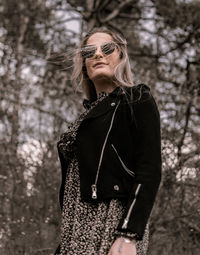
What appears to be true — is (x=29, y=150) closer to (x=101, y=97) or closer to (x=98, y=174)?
(x=101, y=97)

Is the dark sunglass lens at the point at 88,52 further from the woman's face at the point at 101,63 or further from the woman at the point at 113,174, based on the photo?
the woman at the point at 113,174

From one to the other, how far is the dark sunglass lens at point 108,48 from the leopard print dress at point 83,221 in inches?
16.3

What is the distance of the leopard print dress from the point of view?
1.93 m

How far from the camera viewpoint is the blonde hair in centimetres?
Answer: 235

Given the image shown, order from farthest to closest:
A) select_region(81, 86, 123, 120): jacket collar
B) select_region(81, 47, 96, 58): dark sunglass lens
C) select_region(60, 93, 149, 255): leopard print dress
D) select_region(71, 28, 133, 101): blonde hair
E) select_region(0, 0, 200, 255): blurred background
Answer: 1. select_region(0, 0, 200, 255): blurred background
2. select_region(81, 47, 96, 58): dark sunglass lens
3. select_region(71, 28, 133, 101): blonde hair
4. select_region(81, 86, 123, 120): jacket collar
5. select_region(60, 93, 149, 255): leopard print dress

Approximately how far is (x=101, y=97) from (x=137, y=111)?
0.41 m

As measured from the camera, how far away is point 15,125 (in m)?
5.59

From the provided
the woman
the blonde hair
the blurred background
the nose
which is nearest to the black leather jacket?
the woman

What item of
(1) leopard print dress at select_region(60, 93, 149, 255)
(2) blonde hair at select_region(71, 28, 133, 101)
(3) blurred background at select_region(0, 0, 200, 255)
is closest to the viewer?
(1) leopard print dress at select_region(60, 93, 149, 255)

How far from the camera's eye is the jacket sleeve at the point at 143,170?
72.4 inches

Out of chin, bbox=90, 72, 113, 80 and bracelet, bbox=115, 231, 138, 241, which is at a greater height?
chin, bbox=90, 72, 113, 80

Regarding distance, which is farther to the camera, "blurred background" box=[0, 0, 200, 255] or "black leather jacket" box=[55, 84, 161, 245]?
"blurred background" box=[0, 0, 200, 255]

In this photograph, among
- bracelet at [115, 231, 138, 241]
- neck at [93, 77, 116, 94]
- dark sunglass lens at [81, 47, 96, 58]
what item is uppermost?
dark sunglass lens at [81, 47, 96, 58]

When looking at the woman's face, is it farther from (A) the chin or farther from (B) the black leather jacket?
(B) the black leather jacket
